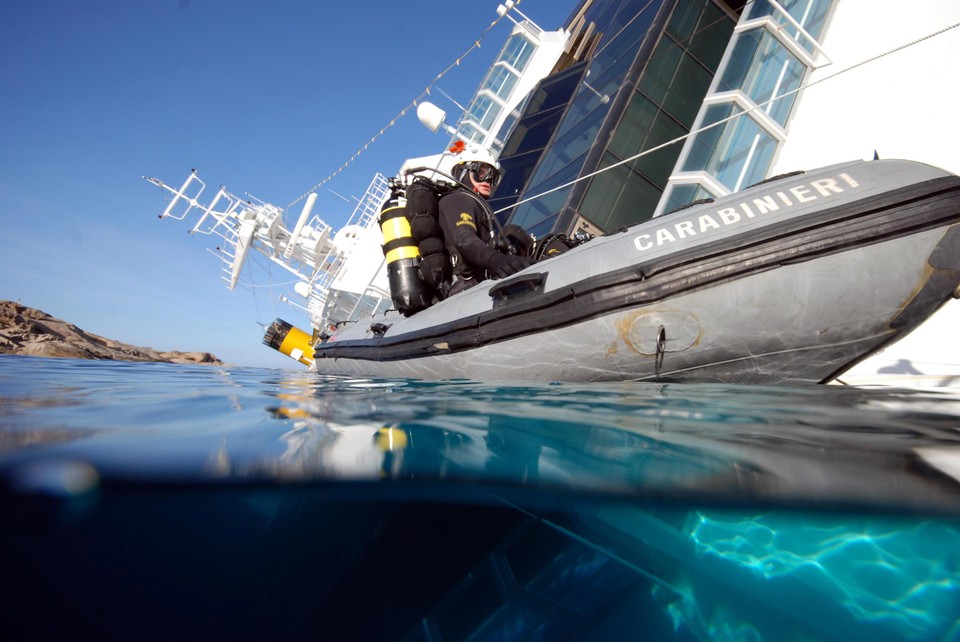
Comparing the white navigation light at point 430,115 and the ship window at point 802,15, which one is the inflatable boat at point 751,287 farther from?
the white navigation light at point 430,115

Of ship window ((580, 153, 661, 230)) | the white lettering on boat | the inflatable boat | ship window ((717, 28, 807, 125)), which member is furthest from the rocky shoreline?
ship window ((717, 28, 807, 125))

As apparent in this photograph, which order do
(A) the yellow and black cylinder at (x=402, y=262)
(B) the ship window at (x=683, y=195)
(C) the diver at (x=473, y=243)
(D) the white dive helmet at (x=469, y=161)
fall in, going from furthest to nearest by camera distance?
(B) the ship window at (x=683, y=195), (D) the white dive helmet at (x=469, y=161), (A) the yellow and black cylinder at (x=402, y=262), (C) the diver at (x=473, y=243)

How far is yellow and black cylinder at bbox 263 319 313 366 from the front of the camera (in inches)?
310

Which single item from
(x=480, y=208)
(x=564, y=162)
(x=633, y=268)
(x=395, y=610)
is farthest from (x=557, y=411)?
(x=564, y=162)

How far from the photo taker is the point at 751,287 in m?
1.97

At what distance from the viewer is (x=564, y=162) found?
6930mm

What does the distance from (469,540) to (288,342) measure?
7.95 meters

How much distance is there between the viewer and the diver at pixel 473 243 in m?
2.92

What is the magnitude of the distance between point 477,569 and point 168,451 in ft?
1.61

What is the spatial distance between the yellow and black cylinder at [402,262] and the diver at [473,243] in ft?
0.88

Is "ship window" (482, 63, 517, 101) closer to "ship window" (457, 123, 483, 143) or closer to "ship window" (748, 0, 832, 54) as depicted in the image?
"ship window" (457, 123, 483, 143)

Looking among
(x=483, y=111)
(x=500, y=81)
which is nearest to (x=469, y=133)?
(x=483, y=111)

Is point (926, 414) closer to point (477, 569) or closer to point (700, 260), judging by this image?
point (700, 260)

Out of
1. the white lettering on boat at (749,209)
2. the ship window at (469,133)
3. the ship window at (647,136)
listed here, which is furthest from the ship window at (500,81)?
the white lettering on boat at (749,209)
